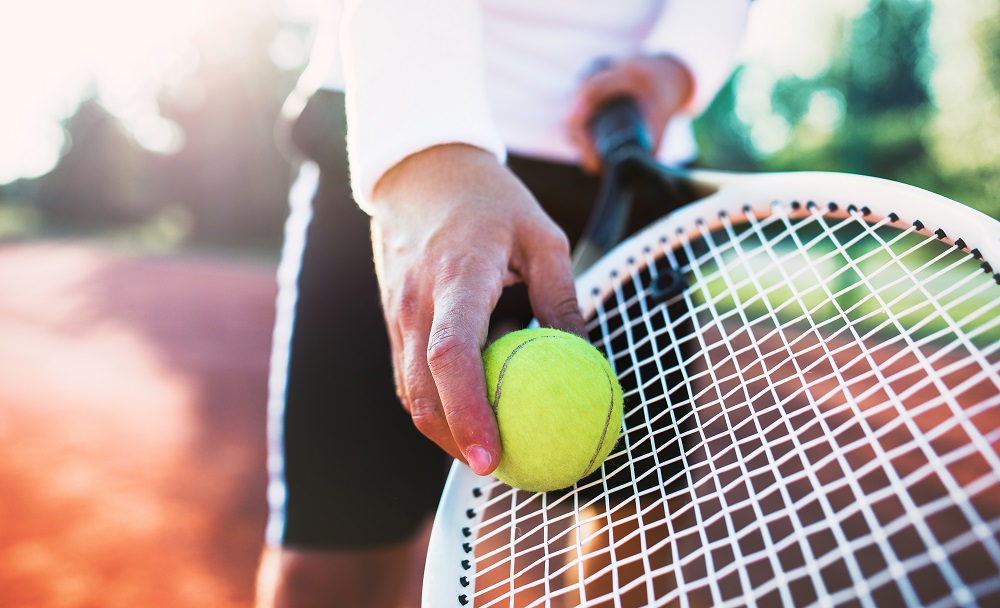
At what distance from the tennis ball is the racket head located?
0.06 m

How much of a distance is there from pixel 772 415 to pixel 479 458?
2.22 ft

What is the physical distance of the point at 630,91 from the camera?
4.58 ft

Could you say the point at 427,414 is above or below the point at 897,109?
above

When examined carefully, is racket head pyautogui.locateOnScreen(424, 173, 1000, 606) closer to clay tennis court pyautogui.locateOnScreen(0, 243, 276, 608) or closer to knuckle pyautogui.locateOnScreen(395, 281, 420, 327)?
knuckle pyautogui.locateOnScreen(395, 281, 420, 327)

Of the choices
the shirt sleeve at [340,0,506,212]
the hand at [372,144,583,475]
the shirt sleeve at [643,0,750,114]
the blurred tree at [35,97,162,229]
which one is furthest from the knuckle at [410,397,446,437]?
the blurred tree at [35,97,162,229]

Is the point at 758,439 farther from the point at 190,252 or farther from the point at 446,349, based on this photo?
the point at 190,252

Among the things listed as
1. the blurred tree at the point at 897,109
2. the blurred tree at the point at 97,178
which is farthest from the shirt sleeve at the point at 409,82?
the blurred tree at the point at 97,178

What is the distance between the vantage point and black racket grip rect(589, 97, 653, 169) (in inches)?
52.7

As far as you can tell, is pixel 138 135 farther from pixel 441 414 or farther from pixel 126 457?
pixel 441 414

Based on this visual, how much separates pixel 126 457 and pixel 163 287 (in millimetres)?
7520

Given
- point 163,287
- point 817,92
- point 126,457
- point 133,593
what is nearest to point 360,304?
point 133,593

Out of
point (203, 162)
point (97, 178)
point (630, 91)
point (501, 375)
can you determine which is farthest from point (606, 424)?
point (97, 178)

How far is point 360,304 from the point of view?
138 centimetres

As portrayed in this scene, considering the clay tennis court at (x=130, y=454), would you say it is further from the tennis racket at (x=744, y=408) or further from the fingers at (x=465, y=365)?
the fingers at (x=465, y=365)
